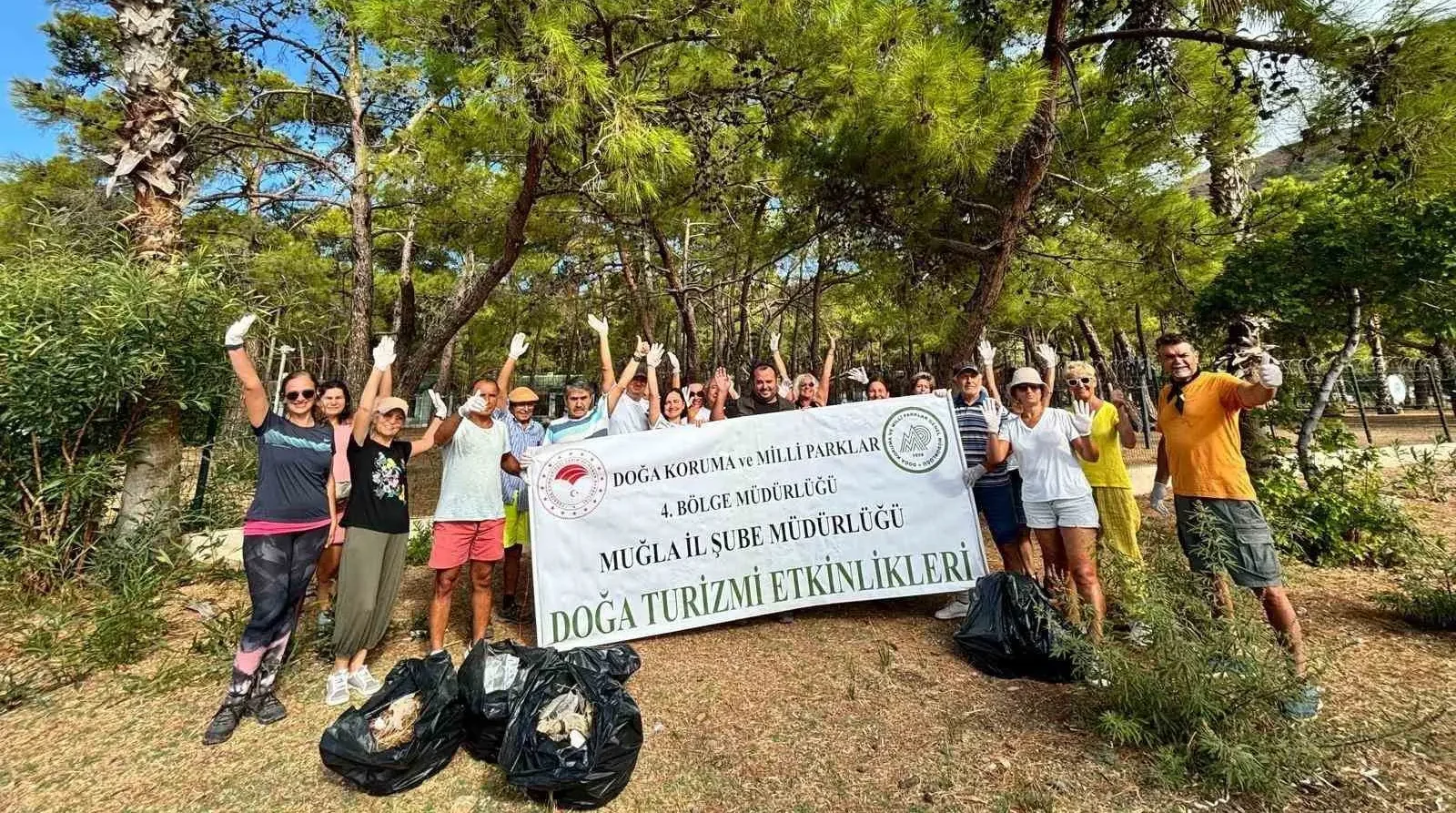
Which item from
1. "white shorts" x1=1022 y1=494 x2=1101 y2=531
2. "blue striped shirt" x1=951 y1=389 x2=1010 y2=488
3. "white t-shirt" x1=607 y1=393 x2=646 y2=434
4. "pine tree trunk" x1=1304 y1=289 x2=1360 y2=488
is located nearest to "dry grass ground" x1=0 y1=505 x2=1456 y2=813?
"white shorts" x1=1022 y1=494 x2=1101 y2=531

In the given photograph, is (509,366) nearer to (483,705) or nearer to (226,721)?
(483,705)

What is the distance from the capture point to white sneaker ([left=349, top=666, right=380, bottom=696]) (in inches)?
117

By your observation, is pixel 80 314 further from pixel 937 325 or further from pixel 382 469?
pixel 937 325

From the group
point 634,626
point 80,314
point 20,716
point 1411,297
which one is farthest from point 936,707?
point 80,314

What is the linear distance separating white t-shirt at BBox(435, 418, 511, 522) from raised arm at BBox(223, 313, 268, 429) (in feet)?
2.81

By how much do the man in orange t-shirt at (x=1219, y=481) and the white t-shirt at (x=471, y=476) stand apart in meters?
3.44

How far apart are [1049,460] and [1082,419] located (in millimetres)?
312

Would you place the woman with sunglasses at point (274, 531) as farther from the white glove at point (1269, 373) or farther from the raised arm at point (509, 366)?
the white glove at point (1269, 373)

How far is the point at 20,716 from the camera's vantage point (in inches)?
110

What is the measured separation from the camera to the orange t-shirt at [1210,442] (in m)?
2.79

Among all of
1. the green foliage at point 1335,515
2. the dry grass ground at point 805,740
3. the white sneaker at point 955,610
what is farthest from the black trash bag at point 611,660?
the green foliage at point 1335,515

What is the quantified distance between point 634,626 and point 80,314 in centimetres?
427

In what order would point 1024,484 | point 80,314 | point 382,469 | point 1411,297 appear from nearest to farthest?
1. point 382,469
2. point 1024,484
3. point 80,314
4. point 1411,297

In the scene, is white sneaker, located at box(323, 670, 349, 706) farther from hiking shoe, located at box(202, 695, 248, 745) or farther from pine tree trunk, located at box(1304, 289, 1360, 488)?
pine tree trunk, located at box(1304, 289, 1360, 488)
